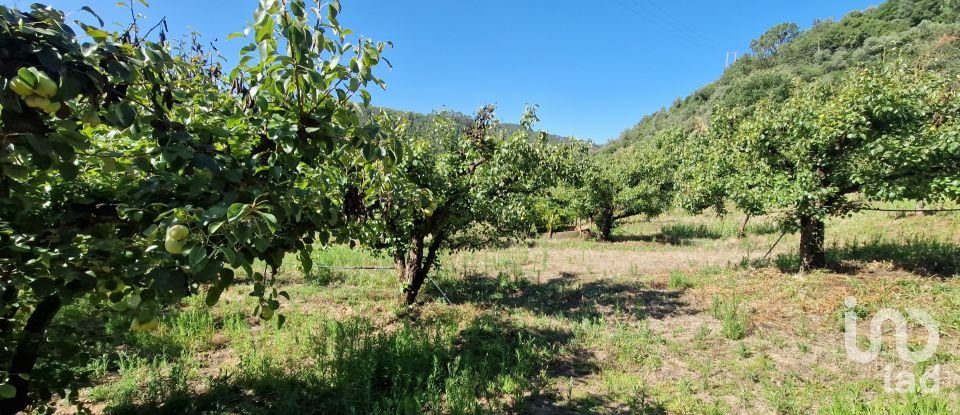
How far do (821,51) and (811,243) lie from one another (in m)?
78.7

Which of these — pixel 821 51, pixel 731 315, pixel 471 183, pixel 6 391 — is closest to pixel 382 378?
pixel 471 183

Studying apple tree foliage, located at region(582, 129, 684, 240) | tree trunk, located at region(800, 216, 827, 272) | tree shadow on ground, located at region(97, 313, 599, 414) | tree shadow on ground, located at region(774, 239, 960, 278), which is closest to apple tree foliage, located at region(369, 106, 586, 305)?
tree shadow on ground, located at region(97, 313, 599, 414)

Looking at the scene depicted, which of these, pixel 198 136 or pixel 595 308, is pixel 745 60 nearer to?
Answer: pixel 595 308

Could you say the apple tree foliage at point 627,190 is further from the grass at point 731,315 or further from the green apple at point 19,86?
the green apple at point 19,86

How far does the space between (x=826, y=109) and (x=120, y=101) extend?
9.36 meters

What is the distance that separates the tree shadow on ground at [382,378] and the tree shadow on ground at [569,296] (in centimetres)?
181

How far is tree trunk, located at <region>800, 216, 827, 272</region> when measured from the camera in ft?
26.4

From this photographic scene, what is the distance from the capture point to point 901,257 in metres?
8.51

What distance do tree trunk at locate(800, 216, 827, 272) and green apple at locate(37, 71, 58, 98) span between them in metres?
10.1

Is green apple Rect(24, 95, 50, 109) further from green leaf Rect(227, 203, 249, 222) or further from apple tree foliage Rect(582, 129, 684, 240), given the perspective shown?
apple tree foliage Rect(582, 129, 684, 240)

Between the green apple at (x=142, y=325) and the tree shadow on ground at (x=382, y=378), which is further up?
the green apple at (x=142, y=325)

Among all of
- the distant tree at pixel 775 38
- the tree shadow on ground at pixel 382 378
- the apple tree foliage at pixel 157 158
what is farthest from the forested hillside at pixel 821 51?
the apple tree foliage at pixel 157 158

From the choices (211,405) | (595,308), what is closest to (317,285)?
(211,405)

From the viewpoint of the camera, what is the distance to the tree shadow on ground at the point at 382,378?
390cm
